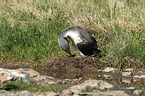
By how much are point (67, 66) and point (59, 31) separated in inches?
66.8

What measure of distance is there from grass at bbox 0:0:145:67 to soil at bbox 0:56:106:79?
276 mm

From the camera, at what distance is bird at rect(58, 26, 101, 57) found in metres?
5.73

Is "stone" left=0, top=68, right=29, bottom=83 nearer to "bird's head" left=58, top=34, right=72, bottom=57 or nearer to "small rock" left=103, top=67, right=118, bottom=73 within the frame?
"bird's head" left=58, top=34, right=72, bottom=57

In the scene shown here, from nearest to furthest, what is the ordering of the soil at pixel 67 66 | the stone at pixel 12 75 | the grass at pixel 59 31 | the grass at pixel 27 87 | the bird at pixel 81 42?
the grass at pixel 27 87 < the stone at pixel 12 75 < the soil at pixel 67 66 < the grass at pixel 59 31 < the bird at pixel 81 42

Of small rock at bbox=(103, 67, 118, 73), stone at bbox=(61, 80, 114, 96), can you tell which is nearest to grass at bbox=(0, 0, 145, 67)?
small rock at bbox=(103, 67, 118, 73)

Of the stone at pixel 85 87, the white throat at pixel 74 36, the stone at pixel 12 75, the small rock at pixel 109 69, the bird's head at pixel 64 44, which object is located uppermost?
the white throat at pixel 74 36

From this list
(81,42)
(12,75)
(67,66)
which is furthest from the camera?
(81,42)

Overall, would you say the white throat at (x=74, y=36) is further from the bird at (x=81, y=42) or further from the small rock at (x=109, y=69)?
the small rock at (x=109, y=69)

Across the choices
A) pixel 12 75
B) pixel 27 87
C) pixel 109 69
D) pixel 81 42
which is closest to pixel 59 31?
pixel 81 42

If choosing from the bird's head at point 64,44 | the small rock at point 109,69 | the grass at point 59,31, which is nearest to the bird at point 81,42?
the bird's head at point 64,44

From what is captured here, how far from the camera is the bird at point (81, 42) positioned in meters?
5.73

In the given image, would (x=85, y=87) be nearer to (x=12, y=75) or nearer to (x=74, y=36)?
(x=12, y=75)

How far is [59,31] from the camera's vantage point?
6852 mm

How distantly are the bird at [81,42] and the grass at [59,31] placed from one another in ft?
0.96
